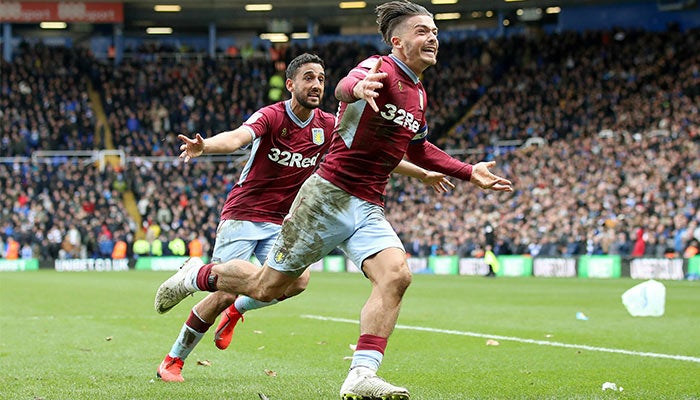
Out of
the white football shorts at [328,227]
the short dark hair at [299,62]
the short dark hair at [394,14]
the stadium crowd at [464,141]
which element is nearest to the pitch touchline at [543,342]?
the white football shorts at [328,227]

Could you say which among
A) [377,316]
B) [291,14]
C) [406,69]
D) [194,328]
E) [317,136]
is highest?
[291,14]

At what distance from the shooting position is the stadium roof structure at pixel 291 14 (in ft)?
166

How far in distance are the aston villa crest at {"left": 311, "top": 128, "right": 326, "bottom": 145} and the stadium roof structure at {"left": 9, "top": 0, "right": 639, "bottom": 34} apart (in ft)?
138

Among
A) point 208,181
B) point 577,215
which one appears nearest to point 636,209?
point 577,215

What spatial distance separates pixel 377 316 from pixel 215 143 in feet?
5.63

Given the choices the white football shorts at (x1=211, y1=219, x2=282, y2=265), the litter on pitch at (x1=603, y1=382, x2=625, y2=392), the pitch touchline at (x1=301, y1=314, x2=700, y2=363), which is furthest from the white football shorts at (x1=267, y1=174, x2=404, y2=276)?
the pitch touchline at (x1=301, y1=314, x2=700, y2=363)

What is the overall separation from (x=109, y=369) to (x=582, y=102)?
34580 millimetres

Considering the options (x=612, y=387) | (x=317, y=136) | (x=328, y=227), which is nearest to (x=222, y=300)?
(x=317, y=136)

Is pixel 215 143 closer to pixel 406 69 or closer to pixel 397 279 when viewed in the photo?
pixel 406 69

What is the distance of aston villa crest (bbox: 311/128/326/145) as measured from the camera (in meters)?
8.39

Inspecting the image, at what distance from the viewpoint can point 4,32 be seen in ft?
172

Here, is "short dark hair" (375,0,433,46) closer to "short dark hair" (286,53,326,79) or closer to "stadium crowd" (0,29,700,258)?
"short dark hair" (286,53,326,79)

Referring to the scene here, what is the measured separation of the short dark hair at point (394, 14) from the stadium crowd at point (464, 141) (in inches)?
852

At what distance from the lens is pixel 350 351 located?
10.2 meters
